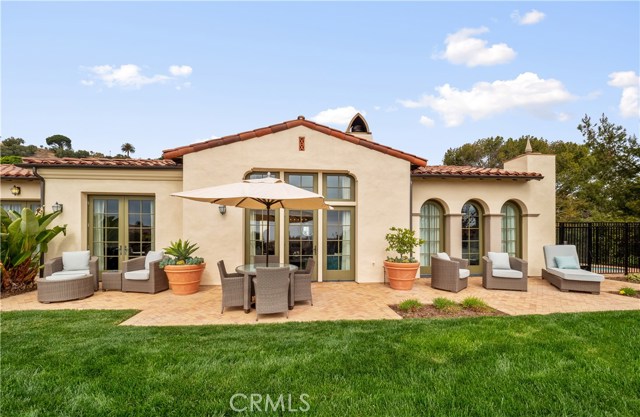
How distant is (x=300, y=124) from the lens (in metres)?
8.97

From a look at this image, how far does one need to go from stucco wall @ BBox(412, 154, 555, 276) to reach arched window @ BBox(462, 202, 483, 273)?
0.24 metres

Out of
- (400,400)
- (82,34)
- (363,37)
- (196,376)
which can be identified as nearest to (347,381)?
(400,400)

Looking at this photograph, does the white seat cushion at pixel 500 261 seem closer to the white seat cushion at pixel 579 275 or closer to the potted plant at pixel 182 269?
the white seat cushion at pixel 579 275

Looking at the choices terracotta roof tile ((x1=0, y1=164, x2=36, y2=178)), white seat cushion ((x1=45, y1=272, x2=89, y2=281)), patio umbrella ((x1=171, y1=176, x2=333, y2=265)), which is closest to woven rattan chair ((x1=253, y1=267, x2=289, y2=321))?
patio umbrella ((x1=171, y1=176, x2=333, y2=265))

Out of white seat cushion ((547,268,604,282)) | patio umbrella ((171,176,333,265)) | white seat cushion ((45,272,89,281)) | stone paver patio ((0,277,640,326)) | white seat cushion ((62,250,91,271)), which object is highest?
patio umbrella ((171,176,333,265))

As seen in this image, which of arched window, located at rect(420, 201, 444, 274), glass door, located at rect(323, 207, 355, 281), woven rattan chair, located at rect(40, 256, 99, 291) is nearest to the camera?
woven rattan chair, located at rect(40, 256, 99, 291)

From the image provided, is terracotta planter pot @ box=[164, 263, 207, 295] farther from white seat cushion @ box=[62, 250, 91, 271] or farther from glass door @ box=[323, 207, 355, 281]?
glass door @ box=[323, 207, 355, 281]

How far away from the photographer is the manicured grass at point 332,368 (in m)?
2.78

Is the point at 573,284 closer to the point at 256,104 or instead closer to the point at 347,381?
the point at 347,381

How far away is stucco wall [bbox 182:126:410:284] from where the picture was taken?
8578 mm

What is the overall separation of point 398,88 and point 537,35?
16.8 feet

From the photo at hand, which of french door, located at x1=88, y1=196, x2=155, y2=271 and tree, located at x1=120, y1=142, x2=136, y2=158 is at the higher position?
tree, located at x1=120, y1=142, x2=136, y2=158

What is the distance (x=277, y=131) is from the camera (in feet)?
29.1

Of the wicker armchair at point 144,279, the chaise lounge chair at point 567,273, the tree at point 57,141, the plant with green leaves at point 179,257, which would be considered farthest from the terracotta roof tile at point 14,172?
the tree at point 57,141
